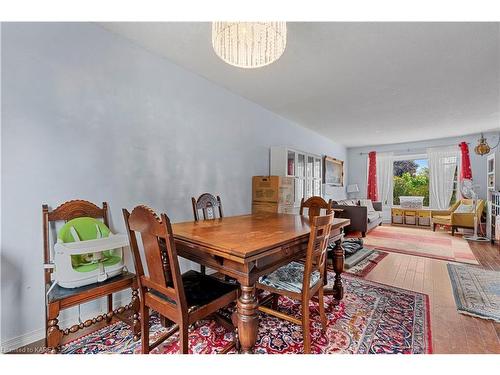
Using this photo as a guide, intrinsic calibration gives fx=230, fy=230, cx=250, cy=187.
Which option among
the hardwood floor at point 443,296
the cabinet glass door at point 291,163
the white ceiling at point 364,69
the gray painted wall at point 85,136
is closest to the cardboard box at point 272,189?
the cabinet glass door at point 291,163

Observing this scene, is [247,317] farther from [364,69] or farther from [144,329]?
[364,69]

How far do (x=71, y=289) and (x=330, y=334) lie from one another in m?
1.71

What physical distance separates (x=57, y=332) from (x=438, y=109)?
17.1 feet

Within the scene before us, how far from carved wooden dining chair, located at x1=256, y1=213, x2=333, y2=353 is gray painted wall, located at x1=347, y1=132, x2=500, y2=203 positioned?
6346 millimetres

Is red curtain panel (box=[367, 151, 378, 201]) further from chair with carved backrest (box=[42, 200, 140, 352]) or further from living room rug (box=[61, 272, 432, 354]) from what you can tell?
chair with carved backrest (box=[42, 200, 140, 352])

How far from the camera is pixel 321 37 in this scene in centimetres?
195

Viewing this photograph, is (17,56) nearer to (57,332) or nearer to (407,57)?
(57,332)

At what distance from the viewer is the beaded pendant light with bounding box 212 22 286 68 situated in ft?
4.47

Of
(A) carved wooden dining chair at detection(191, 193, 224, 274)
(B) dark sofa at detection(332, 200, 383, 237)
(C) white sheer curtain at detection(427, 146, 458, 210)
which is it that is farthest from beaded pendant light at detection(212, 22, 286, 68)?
(C) white sheer curtain at detection(427, 146, 458, 210)

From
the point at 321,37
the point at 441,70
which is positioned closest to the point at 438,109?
the point at 441,70

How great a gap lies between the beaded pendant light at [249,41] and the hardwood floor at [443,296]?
2185mm

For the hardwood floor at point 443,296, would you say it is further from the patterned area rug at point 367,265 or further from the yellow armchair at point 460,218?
the yellow armchair at point 460,218

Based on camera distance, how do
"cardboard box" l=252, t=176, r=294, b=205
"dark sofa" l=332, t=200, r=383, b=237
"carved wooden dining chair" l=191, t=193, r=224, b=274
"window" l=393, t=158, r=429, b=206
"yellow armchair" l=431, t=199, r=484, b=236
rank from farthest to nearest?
1. "window" l=393, t=158, r=429, b=206
2. "yellow armchair" l=431, t=199, r=484, b=236
3. "dark sofa" l=332, t=200, r=383, b=237
4. "cardboard box" l=252, t=176, r=294, b=205
5. "carved wooden dining chair" l=191, t=193, r=224, b=274

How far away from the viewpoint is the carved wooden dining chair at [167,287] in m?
1.09
